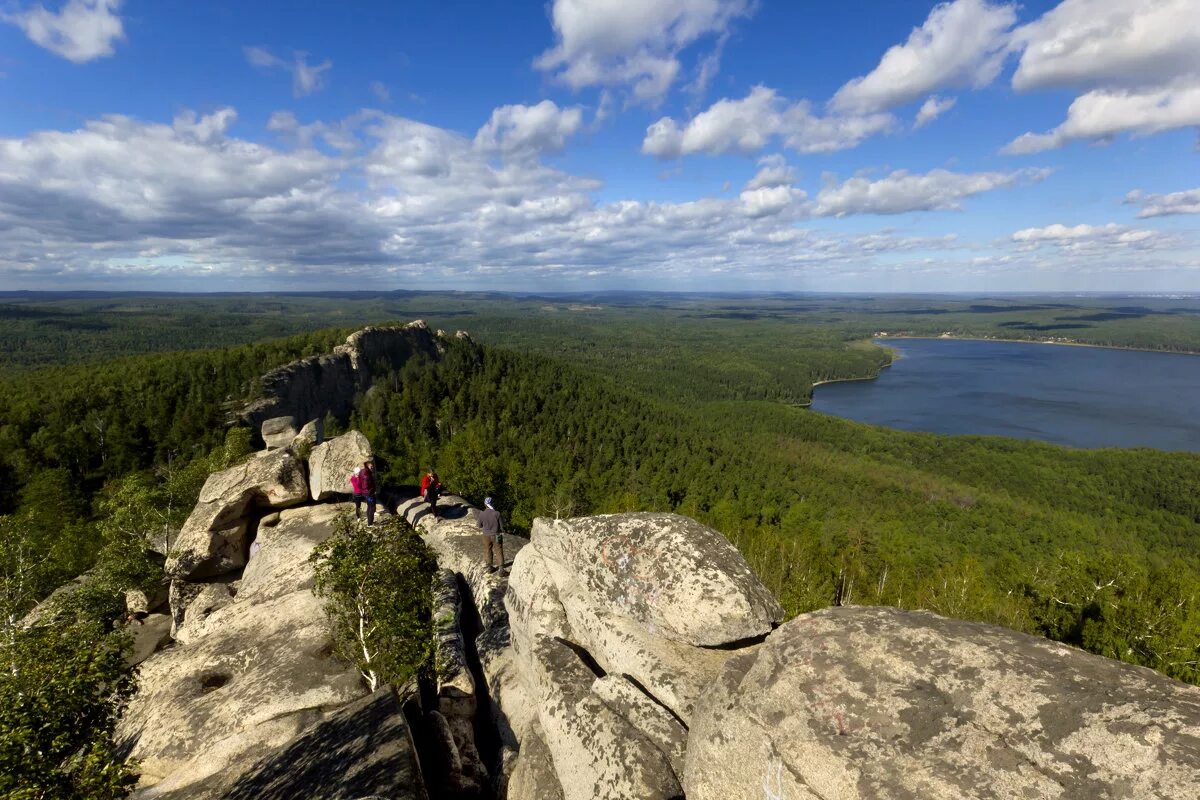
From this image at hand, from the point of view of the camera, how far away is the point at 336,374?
86.0 m

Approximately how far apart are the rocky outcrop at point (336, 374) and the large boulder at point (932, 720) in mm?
64903

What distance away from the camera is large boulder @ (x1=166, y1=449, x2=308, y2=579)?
81.4 feet

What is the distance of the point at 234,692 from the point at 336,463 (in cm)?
1451

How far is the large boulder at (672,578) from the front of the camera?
12070 mm

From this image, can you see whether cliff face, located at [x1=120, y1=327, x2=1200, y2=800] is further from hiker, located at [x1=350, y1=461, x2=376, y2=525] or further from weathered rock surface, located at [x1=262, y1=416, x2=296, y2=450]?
weathered rock surface, located at [x1=262, y1=416, x2=296, y2=450]

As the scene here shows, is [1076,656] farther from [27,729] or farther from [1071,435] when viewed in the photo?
[1071,435]

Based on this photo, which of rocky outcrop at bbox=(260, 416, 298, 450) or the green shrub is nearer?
the green shrub

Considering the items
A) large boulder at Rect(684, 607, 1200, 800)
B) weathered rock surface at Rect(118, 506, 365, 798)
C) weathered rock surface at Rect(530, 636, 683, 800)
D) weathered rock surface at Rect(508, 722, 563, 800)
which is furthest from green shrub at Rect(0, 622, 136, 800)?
large boulder at Rect(684, 607, 1200, 800)

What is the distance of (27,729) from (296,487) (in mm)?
22468

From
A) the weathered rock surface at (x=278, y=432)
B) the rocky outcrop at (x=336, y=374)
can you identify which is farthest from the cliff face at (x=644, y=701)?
the rocky outcrop at (x=336, y=374)

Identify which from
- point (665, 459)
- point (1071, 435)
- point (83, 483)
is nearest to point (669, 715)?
point (83, 483)

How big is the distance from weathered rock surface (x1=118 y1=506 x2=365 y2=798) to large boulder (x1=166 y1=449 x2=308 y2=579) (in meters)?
7.26

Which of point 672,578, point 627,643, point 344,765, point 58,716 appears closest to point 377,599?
point 344,765

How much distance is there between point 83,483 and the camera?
61.9 metres
